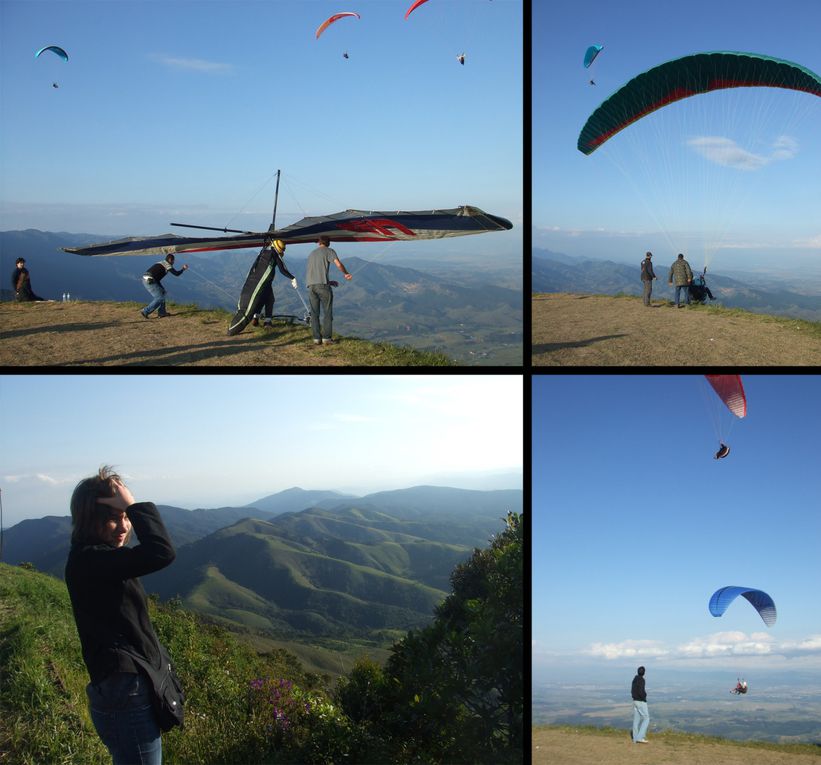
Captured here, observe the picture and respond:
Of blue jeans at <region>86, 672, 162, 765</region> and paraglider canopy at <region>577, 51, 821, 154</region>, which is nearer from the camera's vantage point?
blue jeans at <region>86, 672, 162, 765</region>

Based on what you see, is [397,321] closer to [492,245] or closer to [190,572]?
[492,245]

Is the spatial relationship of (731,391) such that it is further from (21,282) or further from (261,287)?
(21,282)

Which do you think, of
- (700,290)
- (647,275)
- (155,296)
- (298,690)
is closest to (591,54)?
(647,275)

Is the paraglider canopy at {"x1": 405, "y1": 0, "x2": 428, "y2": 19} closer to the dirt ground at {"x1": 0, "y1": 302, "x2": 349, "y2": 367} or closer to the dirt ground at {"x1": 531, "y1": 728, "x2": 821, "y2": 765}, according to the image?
the dirt ground at {"x1": 0, "y1": 302, "x2": 349, "y2": 367}

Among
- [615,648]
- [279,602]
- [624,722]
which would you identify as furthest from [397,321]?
[624,722]

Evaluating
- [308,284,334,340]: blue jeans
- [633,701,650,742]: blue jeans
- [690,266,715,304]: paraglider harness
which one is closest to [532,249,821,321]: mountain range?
[690,266,715,304]: paraglider harness
